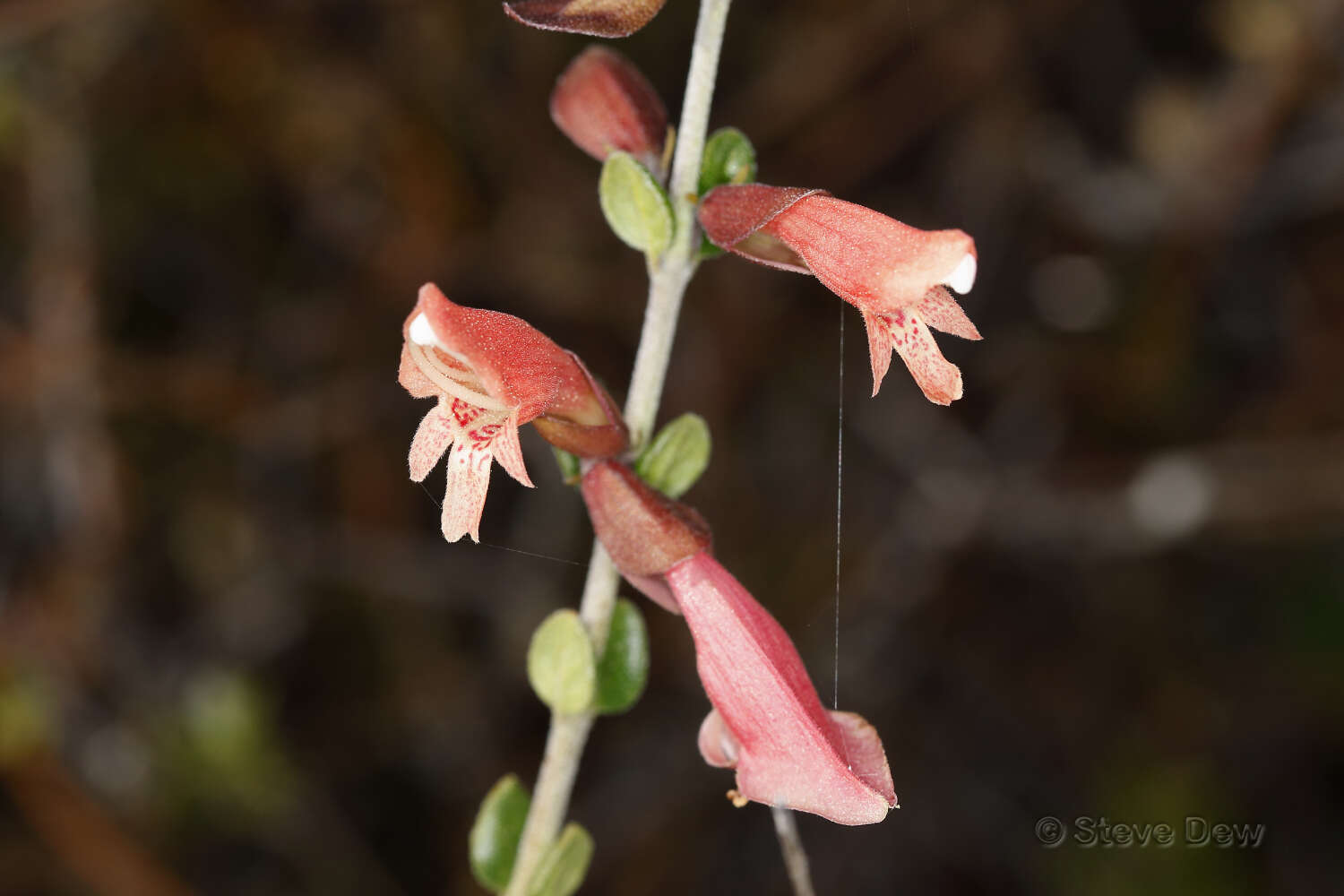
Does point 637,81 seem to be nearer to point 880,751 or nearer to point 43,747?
point 880,751

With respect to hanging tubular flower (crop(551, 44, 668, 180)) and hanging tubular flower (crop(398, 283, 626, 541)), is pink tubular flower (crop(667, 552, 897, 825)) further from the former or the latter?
hanging tubular flower (crop(551, 44, 668, 180))

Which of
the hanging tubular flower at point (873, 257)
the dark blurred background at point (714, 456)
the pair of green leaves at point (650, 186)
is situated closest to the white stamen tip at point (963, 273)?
Result: the hanging tubular flower at point (873, 257)

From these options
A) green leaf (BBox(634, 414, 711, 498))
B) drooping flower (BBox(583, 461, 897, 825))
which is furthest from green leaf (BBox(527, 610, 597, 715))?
green leaf (BBox(634, 414, 711, 498))

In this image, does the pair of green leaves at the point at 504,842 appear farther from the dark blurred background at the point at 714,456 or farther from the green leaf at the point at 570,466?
the dark blurred background at the point at 714,456

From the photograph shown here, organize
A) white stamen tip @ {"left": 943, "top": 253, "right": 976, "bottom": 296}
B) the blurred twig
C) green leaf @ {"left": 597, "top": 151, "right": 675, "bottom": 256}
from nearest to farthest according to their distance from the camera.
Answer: white stamen tip @ {"left": 943, "top": 253, "right": 976, "bottom": 296}, green leaf @ {"left": 597, "top": 151, "right": 675, "bottom": 256}, the blurred twig

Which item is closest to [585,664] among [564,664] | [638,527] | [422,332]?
[564,664]

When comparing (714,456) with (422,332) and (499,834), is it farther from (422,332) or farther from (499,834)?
(422,332)
